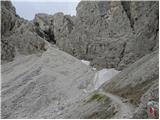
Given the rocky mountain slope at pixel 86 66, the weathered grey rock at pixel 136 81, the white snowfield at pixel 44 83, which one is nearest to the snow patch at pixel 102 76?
the white snowfield at pixel 44 83

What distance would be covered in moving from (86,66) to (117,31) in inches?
1278

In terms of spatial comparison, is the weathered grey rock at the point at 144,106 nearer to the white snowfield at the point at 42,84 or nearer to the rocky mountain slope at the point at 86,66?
the rocky mountain slope at the point at 86,66

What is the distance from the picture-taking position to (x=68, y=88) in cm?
12275

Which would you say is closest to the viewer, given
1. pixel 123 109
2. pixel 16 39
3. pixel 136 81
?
pixel 123 109

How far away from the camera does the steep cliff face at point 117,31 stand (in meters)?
140

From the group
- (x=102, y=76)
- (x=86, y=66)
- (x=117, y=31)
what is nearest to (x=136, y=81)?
(x=102, y=76)

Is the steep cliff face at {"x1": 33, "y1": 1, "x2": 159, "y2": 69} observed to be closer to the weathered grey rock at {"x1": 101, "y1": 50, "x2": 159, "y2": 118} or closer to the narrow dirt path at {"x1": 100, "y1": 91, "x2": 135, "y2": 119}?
the weathered grey rock at {"x1": 101, "y1": 50, "x2": 159, "y2": 118}

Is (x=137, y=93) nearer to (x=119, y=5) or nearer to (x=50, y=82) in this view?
(x=50, y=82)

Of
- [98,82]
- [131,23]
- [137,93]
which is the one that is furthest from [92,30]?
[137,93]

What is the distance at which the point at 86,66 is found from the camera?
492 feet

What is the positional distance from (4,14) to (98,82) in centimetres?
6727

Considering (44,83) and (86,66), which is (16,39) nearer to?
(86,66)

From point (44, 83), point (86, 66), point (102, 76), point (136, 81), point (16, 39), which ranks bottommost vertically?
point (102, 76)

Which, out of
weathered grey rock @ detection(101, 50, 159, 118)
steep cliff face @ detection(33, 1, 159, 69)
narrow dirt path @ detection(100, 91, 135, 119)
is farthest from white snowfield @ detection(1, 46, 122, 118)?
narrow dirt path @ detection(100, 91, 135, 119)
